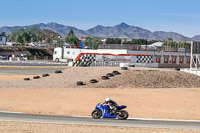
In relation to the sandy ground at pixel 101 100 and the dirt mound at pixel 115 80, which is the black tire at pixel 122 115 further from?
the dirt mound at pixel 115 80

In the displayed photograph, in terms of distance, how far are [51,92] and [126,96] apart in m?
6.27

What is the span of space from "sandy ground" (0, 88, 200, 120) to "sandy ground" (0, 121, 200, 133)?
4.09 meters

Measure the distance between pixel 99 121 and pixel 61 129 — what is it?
113 inches

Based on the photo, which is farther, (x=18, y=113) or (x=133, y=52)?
(x=133, y=52)

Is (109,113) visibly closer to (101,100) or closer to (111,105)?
(111,105)

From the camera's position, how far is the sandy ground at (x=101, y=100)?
1981 centimetres

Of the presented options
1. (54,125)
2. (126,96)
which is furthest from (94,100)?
(54,125)

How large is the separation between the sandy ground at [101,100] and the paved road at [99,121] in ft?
5.81

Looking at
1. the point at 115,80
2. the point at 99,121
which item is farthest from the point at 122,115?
the point at 115,80

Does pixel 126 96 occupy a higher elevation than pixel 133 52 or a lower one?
lower

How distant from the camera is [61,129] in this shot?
546 inches

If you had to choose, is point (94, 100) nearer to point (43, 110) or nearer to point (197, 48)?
point (43, 110)

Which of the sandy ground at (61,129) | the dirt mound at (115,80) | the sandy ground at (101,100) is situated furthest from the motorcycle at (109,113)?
the dirt mound at (115,80)

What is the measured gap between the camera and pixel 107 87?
31062 mm
